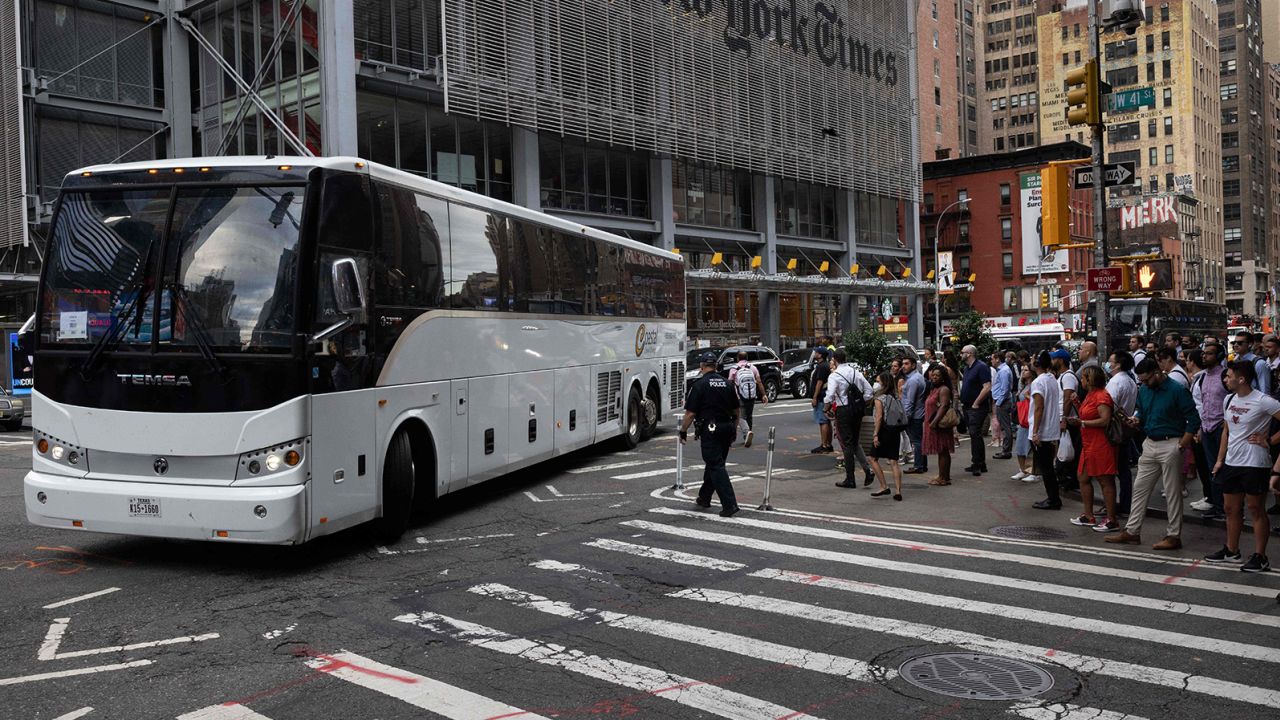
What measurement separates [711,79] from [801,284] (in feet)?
37.8

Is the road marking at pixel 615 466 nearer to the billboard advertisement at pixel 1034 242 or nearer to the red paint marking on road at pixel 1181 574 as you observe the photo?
the red paint marking on road at pixel 1181 574

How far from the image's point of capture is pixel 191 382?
870 cm

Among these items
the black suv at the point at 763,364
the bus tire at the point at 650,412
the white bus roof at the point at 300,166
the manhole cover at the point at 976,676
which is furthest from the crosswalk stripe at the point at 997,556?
the black suv at the point at 763,364

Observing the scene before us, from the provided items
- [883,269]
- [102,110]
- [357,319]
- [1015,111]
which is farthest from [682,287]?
[1015,111]

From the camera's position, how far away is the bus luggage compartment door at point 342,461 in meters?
9.00

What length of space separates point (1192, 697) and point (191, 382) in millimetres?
7758

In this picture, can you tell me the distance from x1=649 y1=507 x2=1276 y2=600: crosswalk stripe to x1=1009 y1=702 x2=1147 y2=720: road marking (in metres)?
3.64

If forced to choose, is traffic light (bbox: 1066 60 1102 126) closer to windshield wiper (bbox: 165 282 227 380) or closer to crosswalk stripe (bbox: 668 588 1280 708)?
crosswalk stripe (bbox: 668 588 1280 708)

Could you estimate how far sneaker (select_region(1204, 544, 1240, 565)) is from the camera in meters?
9.62

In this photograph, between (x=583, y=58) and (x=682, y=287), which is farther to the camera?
(x=583, y=58)

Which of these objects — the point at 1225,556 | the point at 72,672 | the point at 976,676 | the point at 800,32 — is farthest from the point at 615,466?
the point at 800,32

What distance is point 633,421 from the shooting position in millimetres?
19797

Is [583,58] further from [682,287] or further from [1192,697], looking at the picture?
[1192,697]

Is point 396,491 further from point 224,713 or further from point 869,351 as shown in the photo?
point 869,351
